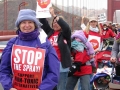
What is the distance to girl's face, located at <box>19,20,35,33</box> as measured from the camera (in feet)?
11.9

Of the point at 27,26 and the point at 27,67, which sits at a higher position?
the point at 27,26

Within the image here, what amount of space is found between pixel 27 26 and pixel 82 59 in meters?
2.83

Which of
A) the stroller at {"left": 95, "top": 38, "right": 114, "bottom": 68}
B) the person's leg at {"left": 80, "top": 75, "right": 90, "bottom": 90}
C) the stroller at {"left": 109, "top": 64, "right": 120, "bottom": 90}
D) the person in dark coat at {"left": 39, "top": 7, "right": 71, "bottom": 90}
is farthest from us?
the stroller at {"left": 95, "top": 38, "right": 114, "bottom": 68}

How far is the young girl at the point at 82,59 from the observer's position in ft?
20.7

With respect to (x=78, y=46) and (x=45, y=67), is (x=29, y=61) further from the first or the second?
(x=78, y=46)

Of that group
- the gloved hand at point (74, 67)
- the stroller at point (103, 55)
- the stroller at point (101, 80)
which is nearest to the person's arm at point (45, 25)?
the gloved hand at point (74, 67)

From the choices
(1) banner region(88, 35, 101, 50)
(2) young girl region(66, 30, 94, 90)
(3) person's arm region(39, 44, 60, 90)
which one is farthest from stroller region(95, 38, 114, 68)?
(3) person's arm region(39, 44, 60, 90)

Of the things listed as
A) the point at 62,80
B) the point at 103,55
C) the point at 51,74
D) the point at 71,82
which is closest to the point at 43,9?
the point at 62,80

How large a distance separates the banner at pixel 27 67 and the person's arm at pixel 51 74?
0.23 feet

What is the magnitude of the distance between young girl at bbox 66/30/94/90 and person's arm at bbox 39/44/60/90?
2.63 m

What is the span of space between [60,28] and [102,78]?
1.75 m

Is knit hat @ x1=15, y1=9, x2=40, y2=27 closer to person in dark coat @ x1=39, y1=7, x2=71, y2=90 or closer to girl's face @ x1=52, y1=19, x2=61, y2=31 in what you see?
person in dark coat @ x1=39, y1=7, x2=71, y2=90

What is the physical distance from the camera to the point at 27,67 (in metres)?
3.55

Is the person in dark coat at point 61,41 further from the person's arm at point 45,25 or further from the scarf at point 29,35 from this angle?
the scarf at point 29,35
